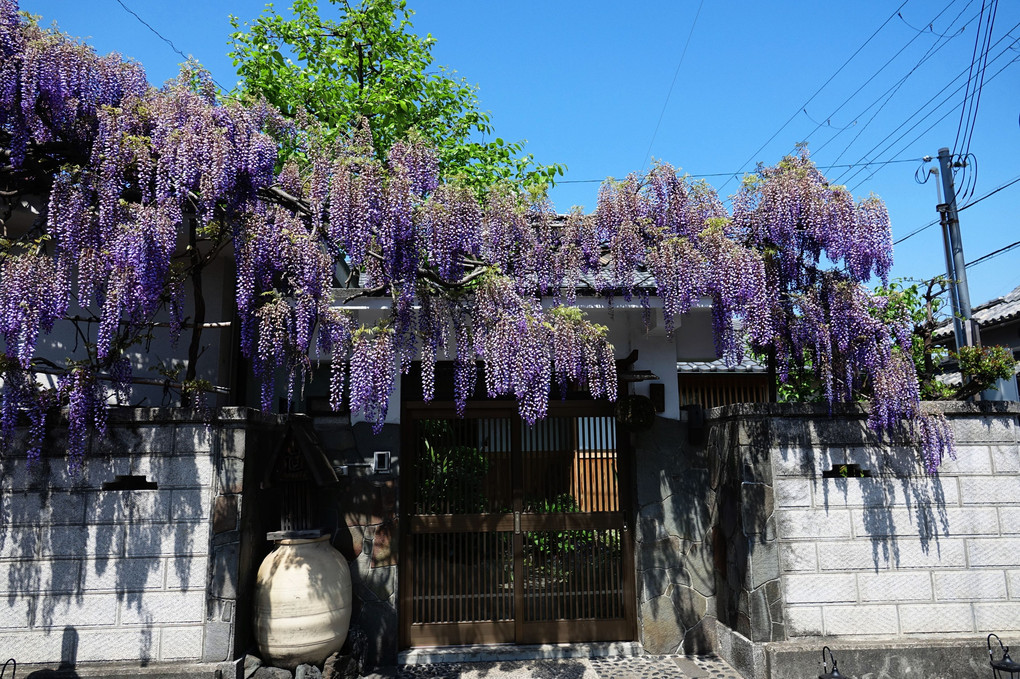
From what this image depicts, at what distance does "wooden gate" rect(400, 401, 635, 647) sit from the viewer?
5.68m

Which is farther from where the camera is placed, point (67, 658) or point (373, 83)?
point (373, 83)

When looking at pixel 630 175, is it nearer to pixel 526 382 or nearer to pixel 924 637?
pixel 526 382

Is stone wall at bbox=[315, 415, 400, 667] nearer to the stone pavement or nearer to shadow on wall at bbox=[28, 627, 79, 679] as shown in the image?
the stone pavement

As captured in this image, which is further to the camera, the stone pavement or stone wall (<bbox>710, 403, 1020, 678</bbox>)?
the stone pavement

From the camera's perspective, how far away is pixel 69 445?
4.55 m

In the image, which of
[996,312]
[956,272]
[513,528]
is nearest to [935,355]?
[956,272]

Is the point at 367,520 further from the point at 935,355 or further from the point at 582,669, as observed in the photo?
the point at 935,355

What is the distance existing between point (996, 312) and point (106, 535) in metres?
13.0

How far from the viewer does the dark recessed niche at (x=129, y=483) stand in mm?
4613

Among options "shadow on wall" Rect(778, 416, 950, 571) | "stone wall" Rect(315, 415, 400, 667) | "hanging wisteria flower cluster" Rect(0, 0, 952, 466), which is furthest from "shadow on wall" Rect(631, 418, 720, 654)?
"stone wall" Rect(315, 415, 400, 667)

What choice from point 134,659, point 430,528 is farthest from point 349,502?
point 134,659

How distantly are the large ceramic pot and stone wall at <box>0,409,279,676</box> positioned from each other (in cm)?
17

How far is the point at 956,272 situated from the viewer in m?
6.44

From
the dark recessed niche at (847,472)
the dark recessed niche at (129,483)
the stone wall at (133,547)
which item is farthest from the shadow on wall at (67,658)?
the dark recessed niche at (847,472)
